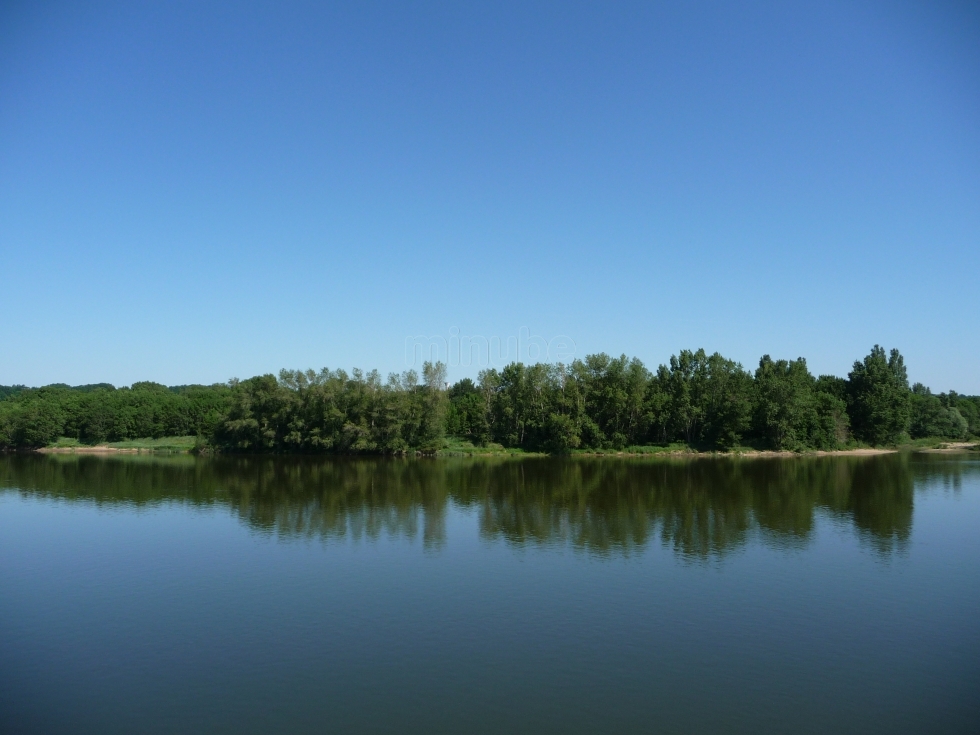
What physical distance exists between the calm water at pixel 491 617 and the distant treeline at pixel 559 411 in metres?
34.9

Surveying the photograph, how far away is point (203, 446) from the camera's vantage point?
248 feet

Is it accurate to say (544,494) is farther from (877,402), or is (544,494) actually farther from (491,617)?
(877,402)

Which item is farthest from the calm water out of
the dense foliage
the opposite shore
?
the dense foliage

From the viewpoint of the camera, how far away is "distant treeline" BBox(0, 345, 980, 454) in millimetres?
71375

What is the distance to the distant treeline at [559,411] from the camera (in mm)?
71375

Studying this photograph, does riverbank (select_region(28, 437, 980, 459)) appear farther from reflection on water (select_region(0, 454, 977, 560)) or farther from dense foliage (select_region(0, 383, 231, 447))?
reflection on water (select_region(0, 454, 977, 560))

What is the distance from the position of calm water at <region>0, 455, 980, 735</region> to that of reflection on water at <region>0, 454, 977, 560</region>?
1.20 feet

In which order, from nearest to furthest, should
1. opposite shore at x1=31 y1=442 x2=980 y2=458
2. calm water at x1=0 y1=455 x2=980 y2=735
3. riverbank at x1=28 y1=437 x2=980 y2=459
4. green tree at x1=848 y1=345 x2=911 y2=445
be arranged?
calm water at x1=0 y1=455 x2=980 y2=735 → opposite shore at x1=31 y1=442 x2=980 y2=458 → riverbank at x1=28 y1=437 x2=980 y2=459 → green tree at x1=848 y1=345 x2=911 y2=445

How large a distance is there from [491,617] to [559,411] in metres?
56.9

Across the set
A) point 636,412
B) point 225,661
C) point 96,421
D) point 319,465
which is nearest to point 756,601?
point 225,661

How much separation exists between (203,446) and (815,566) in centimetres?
6837

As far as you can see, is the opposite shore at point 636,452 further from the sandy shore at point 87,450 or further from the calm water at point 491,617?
the calm water at point 491,617

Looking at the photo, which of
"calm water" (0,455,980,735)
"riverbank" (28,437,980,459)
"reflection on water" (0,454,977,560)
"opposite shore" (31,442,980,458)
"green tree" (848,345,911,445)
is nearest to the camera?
A: "calm water" (0,455,980,735)

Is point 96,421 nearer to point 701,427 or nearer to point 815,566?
point 701,427
